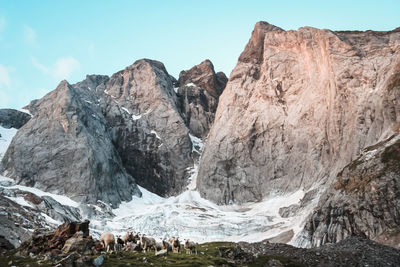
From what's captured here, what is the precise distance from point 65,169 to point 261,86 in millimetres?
101185

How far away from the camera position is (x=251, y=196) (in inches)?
6693

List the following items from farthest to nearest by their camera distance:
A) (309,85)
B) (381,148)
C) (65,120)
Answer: (65,120), (309,85), (381,148)

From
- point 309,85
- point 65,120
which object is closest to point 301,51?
point 309,85

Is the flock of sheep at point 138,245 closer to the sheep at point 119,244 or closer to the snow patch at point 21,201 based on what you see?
the sheep at point 119,244

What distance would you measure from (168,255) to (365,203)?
58648 mm

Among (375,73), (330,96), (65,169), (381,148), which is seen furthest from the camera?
(65,169)

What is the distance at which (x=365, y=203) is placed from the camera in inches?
3290

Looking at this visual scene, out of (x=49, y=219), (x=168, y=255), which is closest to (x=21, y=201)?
(x=49, y=219)

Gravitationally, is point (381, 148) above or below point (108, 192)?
above

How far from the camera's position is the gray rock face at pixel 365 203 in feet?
257

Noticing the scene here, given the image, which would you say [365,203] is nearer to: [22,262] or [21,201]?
[22,262]

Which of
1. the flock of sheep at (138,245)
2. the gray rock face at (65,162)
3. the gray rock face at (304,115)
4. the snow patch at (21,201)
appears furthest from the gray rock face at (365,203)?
the gray rock face at (65,162)

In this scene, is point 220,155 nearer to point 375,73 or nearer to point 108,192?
point 108,192

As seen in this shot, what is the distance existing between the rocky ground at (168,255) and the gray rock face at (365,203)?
24.5m
